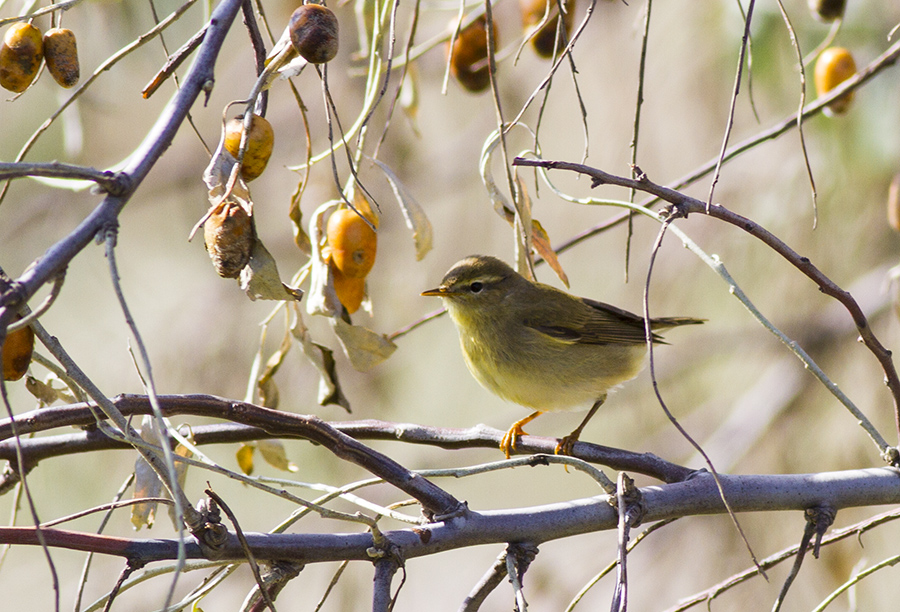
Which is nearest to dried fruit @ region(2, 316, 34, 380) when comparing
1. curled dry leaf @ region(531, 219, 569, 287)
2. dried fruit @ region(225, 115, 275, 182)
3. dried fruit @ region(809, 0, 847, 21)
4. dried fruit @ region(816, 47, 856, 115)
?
dried fruit @ region(225, 115, 275, 182)

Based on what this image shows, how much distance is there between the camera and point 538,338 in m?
3.86

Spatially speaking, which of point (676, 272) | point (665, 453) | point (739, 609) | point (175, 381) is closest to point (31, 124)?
point (175, 381)

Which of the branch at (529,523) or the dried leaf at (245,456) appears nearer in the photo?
the branch at (529,523)

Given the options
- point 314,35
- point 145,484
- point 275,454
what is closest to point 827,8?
point 314,35

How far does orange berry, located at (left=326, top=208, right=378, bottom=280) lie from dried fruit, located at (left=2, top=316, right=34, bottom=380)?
736 mm

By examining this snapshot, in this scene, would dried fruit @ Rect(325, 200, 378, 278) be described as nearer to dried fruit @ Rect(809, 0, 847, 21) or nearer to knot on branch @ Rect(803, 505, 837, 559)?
knot on branch @ Rect(803, 505, 837, 559)

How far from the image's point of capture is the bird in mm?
3672

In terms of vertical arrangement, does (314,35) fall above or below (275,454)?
above

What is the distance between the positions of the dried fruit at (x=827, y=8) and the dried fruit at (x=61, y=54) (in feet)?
6.42

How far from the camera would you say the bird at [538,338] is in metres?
3.67

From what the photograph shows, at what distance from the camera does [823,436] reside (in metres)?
3.94

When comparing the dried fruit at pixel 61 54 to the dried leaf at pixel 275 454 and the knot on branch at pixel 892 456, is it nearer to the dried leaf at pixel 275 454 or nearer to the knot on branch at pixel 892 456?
the dried leaf at pixel 275 454

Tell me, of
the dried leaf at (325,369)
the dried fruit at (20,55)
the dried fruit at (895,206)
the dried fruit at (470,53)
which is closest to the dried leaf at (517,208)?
the dried leaf at (325,369)

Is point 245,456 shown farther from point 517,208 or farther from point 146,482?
point 517,208
